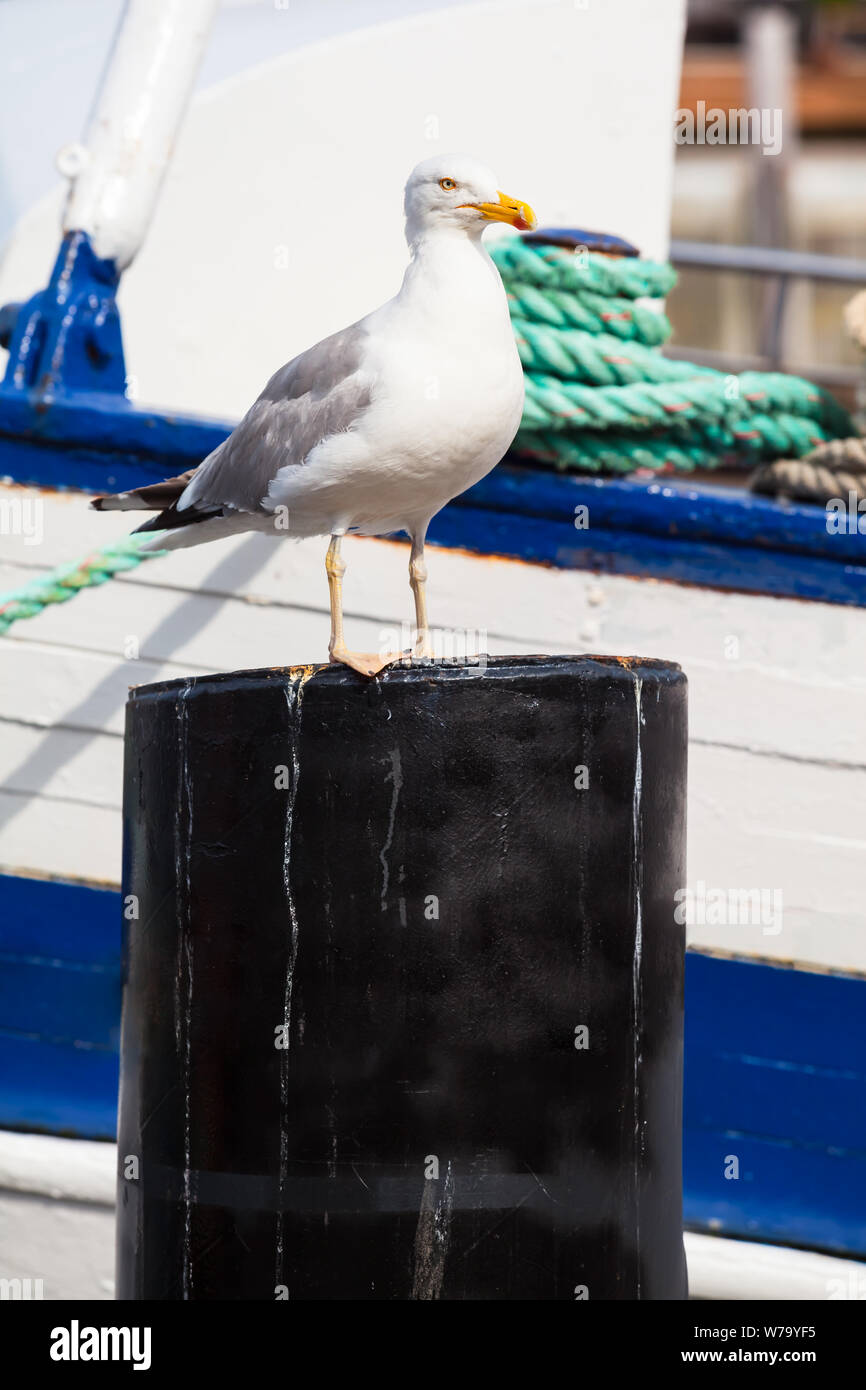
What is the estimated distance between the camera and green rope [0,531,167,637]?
3.36 m

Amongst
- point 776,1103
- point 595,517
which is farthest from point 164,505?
point 776,1103

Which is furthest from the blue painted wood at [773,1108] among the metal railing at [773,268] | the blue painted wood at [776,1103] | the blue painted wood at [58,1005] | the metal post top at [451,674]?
the metal railing at [773,268]

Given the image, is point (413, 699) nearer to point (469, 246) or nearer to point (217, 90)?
point (469, 246)

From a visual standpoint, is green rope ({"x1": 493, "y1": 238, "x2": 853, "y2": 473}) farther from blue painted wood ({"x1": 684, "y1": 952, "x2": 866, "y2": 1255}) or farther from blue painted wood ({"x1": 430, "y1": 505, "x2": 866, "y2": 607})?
blue painted wood ({"x1": 684, "y1": 952, "x2": 866, "y2": 1255})

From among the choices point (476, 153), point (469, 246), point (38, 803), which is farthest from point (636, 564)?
point (476, 153)

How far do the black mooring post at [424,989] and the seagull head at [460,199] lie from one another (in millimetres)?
815

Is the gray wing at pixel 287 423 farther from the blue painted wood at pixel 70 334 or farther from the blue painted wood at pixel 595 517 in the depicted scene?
the blue painted wood at pixel 70 334

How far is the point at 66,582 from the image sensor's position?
11.1 feet

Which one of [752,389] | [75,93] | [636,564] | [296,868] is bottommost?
[296,868]

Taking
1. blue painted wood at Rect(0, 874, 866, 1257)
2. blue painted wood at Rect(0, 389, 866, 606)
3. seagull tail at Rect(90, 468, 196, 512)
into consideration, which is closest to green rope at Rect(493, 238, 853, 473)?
blue painted wood at Rect(0, 389, 866, 606)

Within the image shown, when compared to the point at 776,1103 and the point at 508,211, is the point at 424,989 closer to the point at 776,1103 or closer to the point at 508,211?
the point at 508,211

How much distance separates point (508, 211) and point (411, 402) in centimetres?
38

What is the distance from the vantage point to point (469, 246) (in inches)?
98.3

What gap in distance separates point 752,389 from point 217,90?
2563 mm
